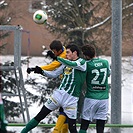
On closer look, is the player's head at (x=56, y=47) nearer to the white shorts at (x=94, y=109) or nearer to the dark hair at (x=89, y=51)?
the dark hair at (x=89, y=51)

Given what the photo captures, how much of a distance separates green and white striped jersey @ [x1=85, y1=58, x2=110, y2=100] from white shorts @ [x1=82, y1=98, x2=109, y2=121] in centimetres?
8

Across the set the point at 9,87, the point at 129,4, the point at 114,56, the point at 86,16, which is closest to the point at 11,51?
the point at 9,87

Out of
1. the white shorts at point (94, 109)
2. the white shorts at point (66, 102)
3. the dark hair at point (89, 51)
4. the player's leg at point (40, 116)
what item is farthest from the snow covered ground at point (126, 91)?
the dark hair at point (89, 51)

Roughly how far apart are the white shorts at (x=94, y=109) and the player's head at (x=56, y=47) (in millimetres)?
883

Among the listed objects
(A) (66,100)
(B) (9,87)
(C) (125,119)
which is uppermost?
(A) (66,100)

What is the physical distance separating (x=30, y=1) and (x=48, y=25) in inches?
94.4

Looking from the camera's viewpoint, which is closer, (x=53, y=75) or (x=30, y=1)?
(x=53, y=75)

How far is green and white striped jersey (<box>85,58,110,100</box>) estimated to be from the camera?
30.7 feet

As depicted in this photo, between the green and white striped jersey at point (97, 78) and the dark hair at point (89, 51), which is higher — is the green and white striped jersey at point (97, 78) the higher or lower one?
the lower one

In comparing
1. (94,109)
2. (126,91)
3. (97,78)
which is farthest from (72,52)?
(126,91)

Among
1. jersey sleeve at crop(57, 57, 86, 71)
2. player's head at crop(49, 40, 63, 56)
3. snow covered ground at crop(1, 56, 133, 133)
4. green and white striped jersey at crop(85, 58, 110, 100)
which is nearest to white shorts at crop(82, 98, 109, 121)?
green and white striped jersey at crop(85, 58, 110, 100)

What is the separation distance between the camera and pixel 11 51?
2088cm

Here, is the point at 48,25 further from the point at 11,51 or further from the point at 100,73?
the point at 100,73

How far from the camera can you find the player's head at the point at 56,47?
9461mm
